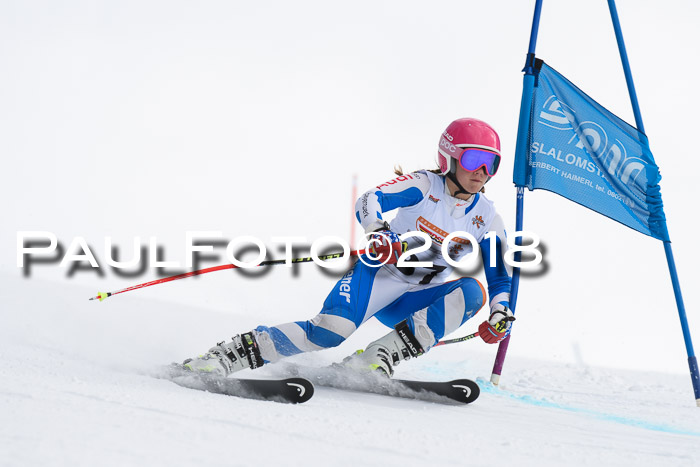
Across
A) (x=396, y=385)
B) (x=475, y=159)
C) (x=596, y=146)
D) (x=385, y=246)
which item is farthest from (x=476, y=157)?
(x=596, y=146)

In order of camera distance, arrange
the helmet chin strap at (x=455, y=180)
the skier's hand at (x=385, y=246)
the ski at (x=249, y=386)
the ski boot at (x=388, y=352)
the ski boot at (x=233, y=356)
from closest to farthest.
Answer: the ski at (x=249, y=386) → the ski boot at (x=233, y=356) → the skier's hand at (x=385, y=246) → the ski boot at (x=388, y=352) → the helmet chin strap at (x=455, y=180)

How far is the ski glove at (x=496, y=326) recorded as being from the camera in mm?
3340

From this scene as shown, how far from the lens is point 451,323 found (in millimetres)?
3332

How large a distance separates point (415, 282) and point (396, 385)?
2.06 feet

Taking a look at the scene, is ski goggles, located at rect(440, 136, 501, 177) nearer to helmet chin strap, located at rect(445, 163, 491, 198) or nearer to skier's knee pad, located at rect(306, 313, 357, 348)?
helmet chin strap, located at rect(445, 163, 491, 198)

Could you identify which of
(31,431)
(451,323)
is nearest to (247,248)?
(451,323)

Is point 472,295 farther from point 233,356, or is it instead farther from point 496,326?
point 233,356

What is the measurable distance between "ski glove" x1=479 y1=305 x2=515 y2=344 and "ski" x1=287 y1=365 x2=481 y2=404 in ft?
1.18

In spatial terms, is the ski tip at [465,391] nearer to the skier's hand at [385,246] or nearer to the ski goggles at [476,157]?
the skier's hand at [385,246]

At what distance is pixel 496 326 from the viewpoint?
3.33 meters

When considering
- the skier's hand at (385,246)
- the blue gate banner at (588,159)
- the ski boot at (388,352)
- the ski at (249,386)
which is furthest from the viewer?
the blue gate banner at (588,159)

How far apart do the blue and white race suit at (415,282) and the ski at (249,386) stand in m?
0.41

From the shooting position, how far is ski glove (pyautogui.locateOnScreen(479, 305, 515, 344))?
3340mm

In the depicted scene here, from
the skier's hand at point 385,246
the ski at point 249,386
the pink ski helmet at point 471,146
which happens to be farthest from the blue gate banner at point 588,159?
the ski at point 249,386
